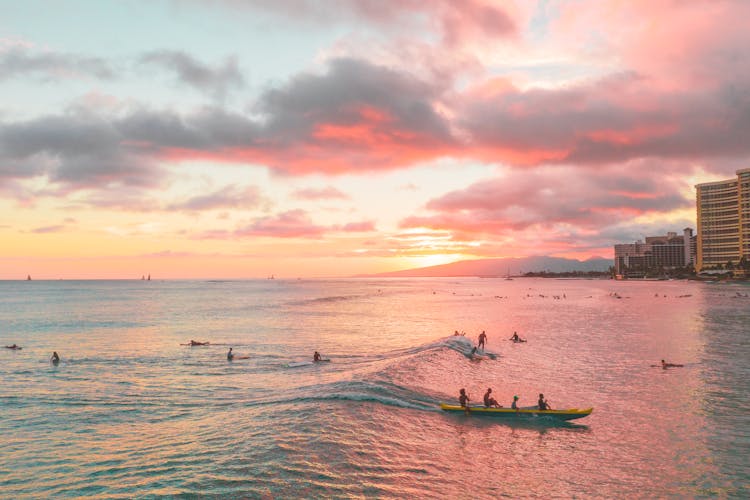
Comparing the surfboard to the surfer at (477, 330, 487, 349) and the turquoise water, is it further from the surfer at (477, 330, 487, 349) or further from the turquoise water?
the surfer at (477, 330, 487, 349)

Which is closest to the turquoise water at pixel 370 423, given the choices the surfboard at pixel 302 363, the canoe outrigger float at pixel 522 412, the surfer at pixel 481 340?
the canoe outrigger float at pixel 522 412

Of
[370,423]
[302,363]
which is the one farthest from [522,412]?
[302,363]

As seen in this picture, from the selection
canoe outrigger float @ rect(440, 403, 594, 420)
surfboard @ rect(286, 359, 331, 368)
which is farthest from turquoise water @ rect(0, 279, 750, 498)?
surfboard @ rect(286, 359, 331, 368)

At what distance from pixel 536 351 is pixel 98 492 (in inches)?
1892

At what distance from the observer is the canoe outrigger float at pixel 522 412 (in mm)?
29281

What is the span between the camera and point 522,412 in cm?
3039

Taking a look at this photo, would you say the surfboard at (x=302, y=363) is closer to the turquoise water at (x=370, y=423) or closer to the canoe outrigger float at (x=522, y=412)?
the turquoise water at (x=370, y=423)

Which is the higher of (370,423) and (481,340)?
(481,340)

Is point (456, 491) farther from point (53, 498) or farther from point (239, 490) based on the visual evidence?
point (53, 498)

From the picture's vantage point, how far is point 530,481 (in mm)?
20922

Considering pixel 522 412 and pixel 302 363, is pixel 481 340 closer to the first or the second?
pixel 302 363

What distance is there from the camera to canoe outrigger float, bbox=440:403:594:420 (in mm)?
29281

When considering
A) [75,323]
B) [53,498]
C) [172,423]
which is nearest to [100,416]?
[172,423]

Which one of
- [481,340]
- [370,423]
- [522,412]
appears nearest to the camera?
[370,423]
